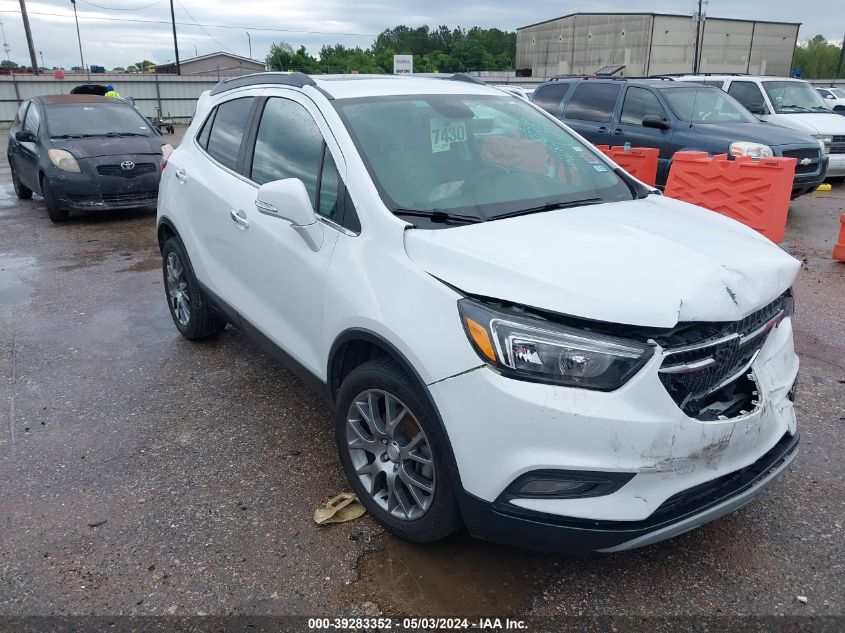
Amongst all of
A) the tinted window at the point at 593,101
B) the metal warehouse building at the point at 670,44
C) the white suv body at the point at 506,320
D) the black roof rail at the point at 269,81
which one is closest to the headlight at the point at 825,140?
the tinted window at the point at 593,101

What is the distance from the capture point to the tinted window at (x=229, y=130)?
411 centimetres

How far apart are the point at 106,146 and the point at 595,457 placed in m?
9.88

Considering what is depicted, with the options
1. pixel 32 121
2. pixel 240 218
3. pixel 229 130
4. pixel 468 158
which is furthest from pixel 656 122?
pixel 32 121

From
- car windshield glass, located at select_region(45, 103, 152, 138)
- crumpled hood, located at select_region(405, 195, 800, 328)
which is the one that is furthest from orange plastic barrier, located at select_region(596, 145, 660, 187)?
car windshield glass, located at select_region(45, 103, 152, 138)

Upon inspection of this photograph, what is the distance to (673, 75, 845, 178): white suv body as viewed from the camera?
38.0 feet

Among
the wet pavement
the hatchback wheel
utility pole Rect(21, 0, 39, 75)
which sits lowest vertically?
the wet pavement

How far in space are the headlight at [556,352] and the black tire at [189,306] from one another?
2788mm

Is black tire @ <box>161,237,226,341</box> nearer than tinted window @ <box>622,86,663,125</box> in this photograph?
Yes

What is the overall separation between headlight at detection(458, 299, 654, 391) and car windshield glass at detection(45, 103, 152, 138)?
10077mm

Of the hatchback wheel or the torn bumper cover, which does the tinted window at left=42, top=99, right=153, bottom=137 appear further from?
the torn bumper cover

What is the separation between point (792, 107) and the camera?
12.3m

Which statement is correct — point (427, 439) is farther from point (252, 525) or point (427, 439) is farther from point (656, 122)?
point (656, 122)

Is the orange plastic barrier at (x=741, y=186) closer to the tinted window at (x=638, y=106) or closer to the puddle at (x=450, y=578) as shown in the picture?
the tinted window at (x=638, y=106)

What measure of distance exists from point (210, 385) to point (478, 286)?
106 inches
